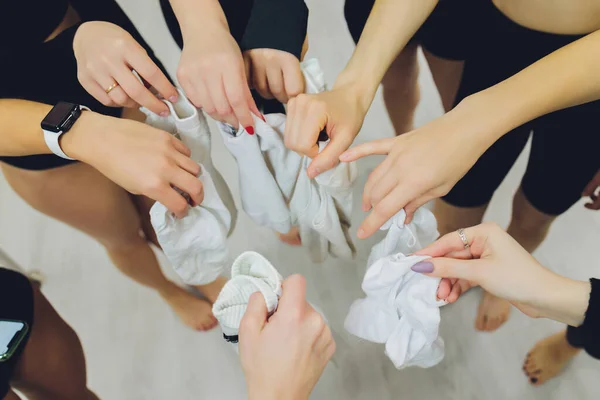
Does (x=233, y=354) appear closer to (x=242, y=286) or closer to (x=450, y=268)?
(x=242, y=286)

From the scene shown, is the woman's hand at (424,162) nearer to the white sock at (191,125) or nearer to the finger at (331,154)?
the finger at (331,154)

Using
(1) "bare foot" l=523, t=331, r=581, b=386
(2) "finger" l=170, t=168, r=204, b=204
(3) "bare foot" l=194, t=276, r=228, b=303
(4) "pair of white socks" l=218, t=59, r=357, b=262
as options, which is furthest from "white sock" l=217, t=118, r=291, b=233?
(1) "bare foot" l=523, t=331, r=581, b=386

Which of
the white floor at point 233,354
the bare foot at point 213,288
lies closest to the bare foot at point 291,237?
the white floor at point 233,354

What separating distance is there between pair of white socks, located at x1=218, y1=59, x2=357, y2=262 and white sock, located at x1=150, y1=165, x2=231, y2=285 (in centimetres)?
7

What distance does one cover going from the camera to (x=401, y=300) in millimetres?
714

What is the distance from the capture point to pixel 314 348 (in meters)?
0.58

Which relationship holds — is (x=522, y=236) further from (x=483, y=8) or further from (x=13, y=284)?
(x=13, y=284)

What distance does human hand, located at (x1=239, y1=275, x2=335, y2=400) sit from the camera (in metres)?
0.54

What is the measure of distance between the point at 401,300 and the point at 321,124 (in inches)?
12.3

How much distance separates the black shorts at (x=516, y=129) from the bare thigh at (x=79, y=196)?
1.98ft

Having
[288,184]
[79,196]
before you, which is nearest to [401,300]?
[288,184]

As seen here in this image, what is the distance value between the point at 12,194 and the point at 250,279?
128cm

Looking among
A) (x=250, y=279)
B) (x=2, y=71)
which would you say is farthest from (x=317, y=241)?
(x=2, y=71)

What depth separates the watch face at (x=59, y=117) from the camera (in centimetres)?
62
